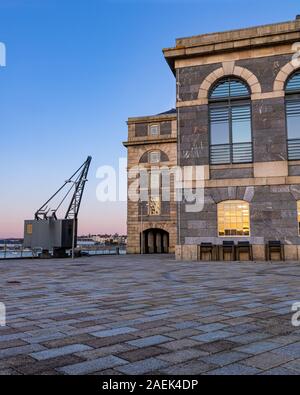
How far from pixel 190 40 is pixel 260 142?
7.04 metres

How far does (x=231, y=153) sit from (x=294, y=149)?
121 inches

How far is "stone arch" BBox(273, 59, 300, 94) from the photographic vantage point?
1948 cm

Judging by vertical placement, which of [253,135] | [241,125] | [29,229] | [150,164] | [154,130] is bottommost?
[29,229]

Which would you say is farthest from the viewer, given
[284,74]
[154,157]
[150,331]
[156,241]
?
[156,241]

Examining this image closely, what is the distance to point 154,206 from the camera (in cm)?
4078

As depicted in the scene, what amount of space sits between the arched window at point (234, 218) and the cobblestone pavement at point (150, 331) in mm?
10461

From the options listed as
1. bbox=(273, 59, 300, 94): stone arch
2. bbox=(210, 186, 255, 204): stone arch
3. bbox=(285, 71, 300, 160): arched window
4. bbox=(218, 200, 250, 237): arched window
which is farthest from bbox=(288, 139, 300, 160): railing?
bbox=(218, 200, 250, 237): arched window

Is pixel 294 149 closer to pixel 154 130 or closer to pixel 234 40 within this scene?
pixel 234 40

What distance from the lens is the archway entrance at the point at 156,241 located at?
1635 inches

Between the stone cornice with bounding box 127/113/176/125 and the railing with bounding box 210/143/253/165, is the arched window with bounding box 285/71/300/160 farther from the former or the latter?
the stone cornice with bounding box 127/113/176/125

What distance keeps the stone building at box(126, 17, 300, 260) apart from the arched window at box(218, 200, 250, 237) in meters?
0.05

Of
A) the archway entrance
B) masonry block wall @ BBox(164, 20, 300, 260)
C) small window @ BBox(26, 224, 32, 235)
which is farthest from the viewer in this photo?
the archway entrance

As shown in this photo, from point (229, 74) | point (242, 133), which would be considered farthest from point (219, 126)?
point (229, 74)
